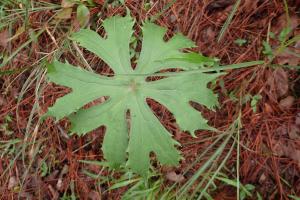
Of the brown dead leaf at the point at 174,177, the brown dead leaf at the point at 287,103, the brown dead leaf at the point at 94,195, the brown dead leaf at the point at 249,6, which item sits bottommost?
the brown dead leaf at the point at 94,195

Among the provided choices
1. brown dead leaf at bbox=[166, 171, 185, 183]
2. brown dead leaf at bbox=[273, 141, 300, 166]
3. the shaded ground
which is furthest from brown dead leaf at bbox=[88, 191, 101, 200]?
brown dead leaf at bbox=[273, 141, 300, 166]

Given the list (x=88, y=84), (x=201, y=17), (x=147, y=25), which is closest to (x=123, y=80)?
(x=88, y=84)

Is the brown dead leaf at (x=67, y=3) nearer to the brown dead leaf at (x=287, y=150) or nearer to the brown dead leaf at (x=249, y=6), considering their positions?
the brown dead leaf at (x=249, y=6)

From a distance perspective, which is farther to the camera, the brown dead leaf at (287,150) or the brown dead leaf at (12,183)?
the brown dead leaf at (12,183)

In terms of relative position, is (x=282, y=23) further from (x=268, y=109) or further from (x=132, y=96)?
(x=132, y=96)

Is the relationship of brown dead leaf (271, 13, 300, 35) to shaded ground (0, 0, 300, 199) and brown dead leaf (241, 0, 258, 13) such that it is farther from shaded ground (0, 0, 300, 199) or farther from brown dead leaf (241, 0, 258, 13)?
brown dead leaf (241, 0, 258, 13)

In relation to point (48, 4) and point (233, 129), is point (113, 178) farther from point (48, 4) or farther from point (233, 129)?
point (48, 4)

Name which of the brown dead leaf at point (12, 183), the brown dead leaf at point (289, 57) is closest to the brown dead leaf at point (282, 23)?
the brown dead leaf at point (289, 57)
